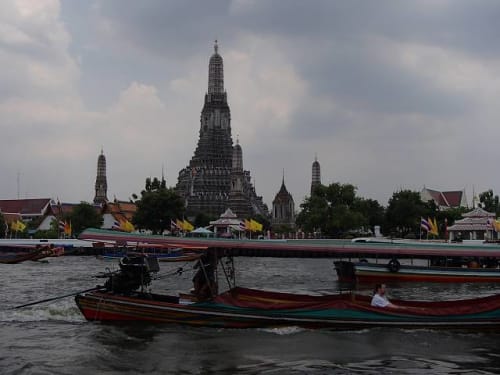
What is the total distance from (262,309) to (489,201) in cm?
8196

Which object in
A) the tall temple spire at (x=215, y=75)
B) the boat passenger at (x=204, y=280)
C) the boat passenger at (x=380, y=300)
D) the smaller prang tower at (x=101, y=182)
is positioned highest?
the tall temple spire at (x=215, y=75)

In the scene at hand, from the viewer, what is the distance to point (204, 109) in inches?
4739

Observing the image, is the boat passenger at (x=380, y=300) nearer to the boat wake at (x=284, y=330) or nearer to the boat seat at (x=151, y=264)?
the boat wake at (x=284, y=330)

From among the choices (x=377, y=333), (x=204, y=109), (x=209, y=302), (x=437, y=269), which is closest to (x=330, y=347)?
(x=377, y=333)

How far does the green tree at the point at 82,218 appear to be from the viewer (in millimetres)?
77500

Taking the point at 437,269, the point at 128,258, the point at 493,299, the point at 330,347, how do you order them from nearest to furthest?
1. the point at 330,347
2. the point at 493,299
3. the point at 128,258
4. the point at 437,269

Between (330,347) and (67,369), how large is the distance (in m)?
6.13

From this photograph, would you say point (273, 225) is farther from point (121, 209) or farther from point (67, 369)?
point (67, 369)

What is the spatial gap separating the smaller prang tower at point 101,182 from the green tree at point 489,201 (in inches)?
2565

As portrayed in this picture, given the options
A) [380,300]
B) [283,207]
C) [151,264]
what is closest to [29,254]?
[151,264]

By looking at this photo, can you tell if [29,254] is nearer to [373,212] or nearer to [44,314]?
[44,314]

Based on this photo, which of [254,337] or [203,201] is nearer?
[254,337]

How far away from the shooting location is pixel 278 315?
16969 mm

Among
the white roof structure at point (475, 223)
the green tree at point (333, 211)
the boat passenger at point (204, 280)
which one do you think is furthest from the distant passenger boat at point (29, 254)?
the white roof structure at point (475, 223)
